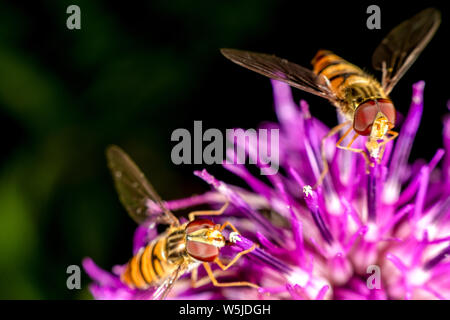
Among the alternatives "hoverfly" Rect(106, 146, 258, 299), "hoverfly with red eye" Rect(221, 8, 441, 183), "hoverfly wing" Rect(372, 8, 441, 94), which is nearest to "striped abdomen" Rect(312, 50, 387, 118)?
"hoverfly with red eye" Rect(221, 8, 441, 183)

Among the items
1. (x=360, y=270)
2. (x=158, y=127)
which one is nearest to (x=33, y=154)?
(x=158, y=127)

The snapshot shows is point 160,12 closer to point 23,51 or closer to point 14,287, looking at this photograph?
point 23,51

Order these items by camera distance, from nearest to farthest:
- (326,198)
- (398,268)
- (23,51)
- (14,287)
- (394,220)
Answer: (398,268), (394,220), (326,198), (14,287), (23,51)

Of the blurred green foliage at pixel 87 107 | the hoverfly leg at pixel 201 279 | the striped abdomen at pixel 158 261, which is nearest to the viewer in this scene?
the striped abdomen at pixel 158 261

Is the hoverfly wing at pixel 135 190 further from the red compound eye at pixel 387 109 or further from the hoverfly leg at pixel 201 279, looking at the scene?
the red compound eye at pixel 387 109

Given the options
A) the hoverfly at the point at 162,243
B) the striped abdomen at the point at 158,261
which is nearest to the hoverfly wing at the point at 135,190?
the hoverfly at the point at 162,243

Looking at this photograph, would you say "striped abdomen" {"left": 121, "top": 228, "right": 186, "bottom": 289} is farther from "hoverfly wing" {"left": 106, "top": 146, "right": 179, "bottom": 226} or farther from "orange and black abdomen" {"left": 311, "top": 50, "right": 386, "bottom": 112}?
"orange and black abdomen" {"left": 311, "top": 50, "right": 386, "bottom": 112}
